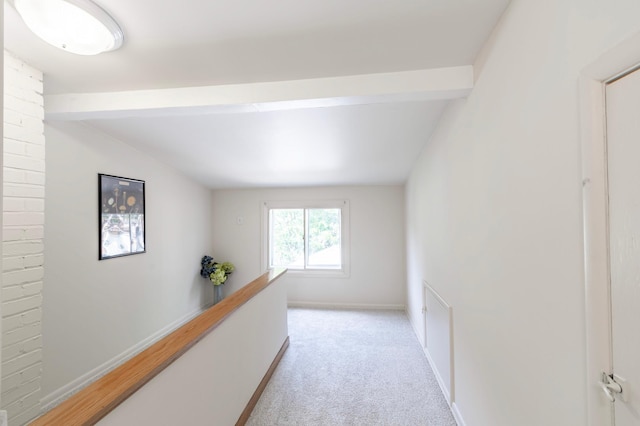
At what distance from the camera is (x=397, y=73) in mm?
1610

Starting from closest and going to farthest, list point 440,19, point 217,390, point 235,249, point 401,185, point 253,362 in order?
1. point 440,19
2. point 217,390
3. point 253,362
4. point 401,185
5. point 235,249

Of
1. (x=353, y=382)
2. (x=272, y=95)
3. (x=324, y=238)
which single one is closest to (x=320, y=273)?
(x=324, y=238)

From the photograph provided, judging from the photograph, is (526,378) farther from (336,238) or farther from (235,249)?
(235,249)

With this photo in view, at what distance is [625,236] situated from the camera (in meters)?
0.66

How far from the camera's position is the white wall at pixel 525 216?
2.64 feet

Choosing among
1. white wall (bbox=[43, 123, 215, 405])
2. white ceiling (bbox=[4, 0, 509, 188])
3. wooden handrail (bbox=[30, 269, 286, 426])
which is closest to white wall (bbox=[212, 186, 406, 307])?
white wall (bbox=[43, 123, 215, 405])

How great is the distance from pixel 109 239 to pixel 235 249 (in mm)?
2101

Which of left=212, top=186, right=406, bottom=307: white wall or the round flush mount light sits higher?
the round flush mount light

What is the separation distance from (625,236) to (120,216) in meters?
3.56

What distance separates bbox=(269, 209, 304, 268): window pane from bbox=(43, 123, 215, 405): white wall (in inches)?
61.8

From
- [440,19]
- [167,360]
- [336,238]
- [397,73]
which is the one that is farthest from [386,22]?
[336,238]

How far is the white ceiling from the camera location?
119 centimetres

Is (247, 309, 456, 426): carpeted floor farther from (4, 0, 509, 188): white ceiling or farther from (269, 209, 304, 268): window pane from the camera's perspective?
(4, 0, 509, 188): white ceiling

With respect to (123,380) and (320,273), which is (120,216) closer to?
(123,380)
